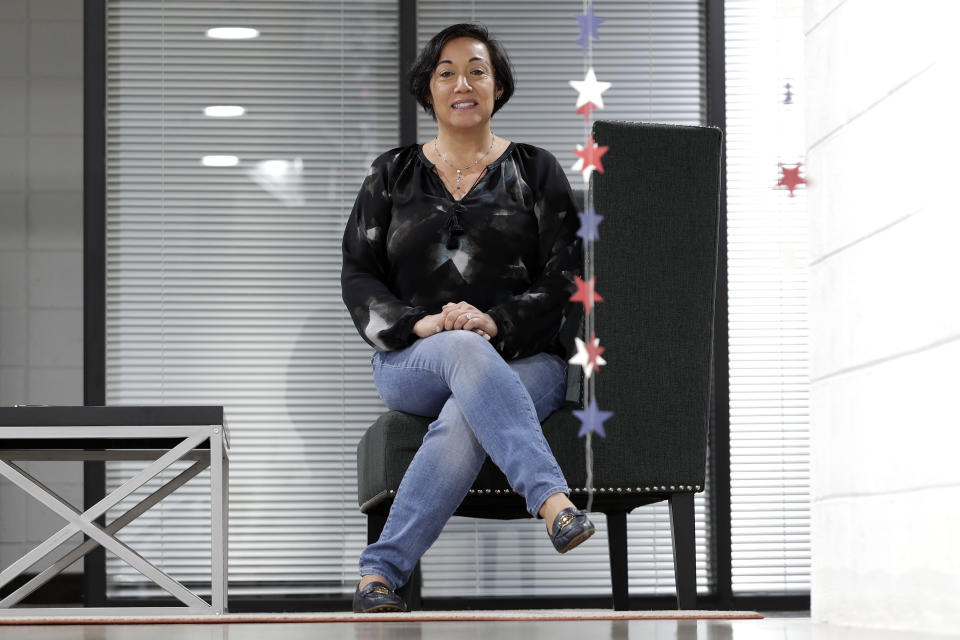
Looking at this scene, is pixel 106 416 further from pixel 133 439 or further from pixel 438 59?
pixel 438 59

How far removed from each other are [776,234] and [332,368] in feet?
4.13

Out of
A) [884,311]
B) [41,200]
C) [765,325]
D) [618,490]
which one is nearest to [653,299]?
[618,490]

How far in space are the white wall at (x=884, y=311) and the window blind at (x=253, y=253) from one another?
6.19 ft

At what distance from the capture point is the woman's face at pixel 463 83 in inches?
83.0

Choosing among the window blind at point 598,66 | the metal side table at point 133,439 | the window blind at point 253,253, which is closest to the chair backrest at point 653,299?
the metal side table at point 133,439

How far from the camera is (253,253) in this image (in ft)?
10.2

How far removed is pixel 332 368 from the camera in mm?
3059

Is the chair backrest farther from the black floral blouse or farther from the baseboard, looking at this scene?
the baseboard

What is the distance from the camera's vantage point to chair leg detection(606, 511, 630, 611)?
6.84ft

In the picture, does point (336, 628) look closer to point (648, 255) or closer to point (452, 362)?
point (452, 362)

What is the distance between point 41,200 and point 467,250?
7.55 ft

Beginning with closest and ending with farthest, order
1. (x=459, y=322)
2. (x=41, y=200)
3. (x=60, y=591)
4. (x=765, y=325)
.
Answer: (x=459, y=322)
(x=765, y=325)
(x=60, y=591)
(x=41, y=200)

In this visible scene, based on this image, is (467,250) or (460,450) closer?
(460,450)

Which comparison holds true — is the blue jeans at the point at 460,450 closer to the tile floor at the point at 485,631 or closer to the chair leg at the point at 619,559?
the tile floor at the point at 485,631
